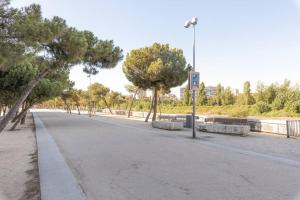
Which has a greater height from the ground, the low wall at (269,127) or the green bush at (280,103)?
the green bush at (280,103)

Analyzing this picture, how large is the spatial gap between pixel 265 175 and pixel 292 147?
19.6ft

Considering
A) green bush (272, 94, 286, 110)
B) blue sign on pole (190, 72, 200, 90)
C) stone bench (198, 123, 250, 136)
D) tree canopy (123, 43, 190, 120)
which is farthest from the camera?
green bush (272, 94, 286, 110)

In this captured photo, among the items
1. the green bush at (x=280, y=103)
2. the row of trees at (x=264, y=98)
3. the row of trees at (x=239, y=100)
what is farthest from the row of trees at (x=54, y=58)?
the green bush at (x=280, y=103)

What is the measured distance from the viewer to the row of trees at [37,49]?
7.57 m

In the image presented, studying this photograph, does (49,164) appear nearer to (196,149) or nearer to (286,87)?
(196,149)

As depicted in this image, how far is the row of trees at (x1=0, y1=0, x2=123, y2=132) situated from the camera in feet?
24.8

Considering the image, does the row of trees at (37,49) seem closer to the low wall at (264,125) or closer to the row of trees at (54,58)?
the row of trees at (54,58)

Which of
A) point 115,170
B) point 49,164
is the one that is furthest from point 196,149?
point 49,164

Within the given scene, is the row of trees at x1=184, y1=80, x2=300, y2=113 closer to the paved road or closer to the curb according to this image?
the paved road

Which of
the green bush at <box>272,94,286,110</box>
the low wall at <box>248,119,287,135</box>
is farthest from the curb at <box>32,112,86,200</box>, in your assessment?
the green bush at <box>272,94,286,110</box>

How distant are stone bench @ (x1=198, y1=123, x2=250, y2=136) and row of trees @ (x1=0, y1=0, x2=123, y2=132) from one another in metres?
7.52

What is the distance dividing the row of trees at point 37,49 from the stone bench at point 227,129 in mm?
7517

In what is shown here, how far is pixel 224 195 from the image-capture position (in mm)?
5961

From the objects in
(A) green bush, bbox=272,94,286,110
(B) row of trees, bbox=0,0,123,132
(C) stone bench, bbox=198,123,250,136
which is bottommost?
(C) stone bench, bbox=198,123,250,136
